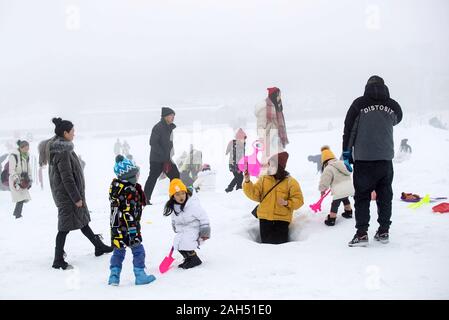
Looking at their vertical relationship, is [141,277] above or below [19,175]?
below

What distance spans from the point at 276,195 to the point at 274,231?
19.9 inches

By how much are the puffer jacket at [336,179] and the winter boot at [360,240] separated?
3.17ft

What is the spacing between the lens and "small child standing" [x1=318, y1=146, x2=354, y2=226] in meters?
5.55

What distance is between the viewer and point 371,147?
451cm

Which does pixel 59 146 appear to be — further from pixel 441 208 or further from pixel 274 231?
pixel 441 208

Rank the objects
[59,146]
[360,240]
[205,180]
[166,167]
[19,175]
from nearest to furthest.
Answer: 1. [360,240]
2. [59,146]
3. [166,167]
4. [19,175]
5. [205,180]

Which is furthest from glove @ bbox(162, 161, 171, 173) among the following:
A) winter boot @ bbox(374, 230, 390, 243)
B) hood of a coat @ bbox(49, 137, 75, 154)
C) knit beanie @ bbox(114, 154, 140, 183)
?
winter boot @ bbox(374, 230, 390, 243)

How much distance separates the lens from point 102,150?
26.8 metres

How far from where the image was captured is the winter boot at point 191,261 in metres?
4.47

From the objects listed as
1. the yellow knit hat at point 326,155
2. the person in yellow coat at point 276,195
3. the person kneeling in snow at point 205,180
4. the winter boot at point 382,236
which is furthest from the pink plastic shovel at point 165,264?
the person kneeling in snow at point 205,180

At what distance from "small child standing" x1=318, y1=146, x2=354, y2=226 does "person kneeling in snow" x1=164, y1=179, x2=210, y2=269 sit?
199 centimetres

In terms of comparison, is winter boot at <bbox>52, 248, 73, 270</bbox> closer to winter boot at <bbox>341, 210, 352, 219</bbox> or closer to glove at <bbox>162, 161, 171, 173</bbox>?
glove at <bbox>162, 161, 171, 173</bbox>

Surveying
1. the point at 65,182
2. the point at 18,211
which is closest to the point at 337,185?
the point at 65,182

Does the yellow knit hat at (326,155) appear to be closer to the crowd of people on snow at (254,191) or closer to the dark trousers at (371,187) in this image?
the crowd of people on snow at (254,191)
